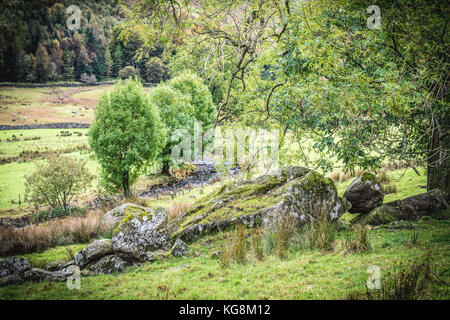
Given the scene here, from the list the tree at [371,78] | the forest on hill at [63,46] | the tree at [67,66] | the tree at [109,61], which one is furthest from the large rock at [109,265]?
the tree at [67,66]

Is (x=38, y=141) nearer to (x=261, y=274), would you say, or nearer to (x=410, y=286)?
(x=261, y=274)

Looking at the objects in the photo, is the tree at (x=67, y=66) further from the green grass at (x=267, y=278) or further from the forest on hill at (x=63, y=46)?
the green grass at (x=267, y=278)

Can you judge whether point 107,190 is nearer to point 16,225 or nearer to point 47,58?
point 16,225

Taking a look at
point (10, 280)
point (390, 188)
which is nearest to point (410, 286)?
point (10, 280)

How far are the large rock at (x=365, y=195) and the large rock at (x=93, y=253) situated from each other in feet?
29.8

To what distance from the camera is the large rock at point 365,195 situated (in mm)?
9375

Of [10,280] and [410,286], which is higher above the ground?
[410,286]

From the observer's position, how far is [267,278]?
190 inches

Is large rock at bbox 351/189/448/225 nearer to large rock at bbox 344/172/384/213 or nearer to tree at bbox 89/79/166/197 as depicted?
large rock at bbox 344/172/384/213

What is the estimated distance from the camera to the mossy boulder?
25.6 ft

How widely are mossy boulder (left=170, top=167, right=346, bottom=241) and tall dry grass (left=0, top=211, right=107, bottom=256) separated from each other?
4.14m

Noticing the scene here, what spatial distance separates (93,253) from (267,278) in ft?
18.0

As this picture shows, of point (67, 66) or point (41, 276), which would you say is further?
point (67, 66)

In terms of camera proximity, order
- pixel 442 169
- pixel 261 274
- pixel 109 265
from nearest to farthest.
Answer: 1. pixel 261 274
2. pixel 109 265
3. pixel 442 169
